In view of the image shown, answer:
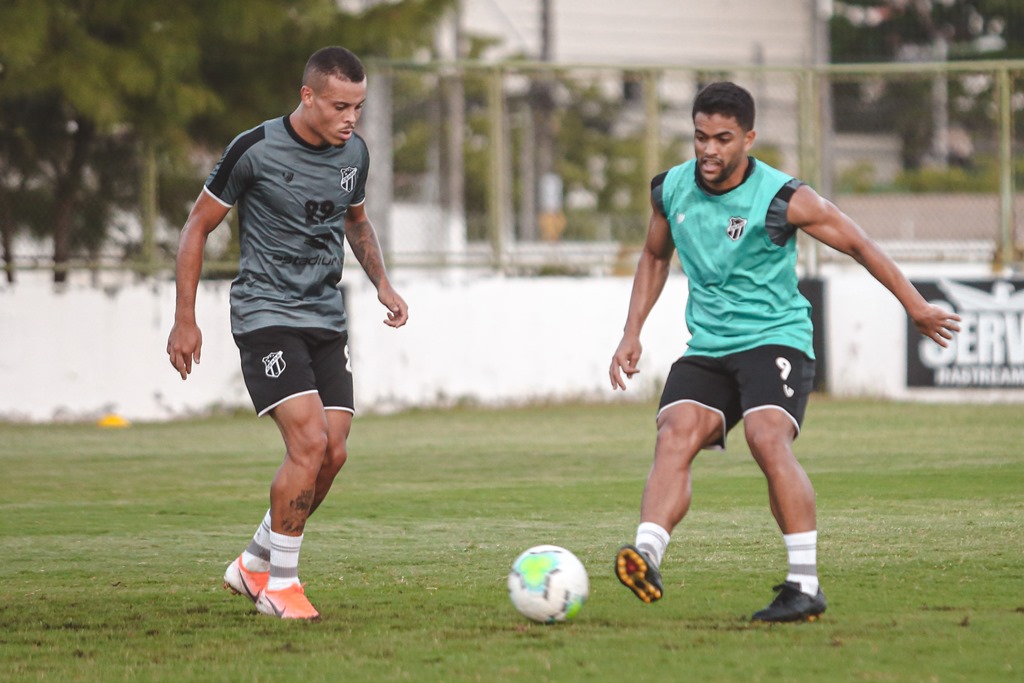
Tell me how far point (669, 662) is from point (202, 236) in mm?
2519

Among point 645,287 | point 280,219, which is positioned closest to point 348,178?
point 280,219

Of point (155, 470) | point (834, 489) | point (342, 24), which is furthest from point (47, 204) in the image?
point (834, 489)

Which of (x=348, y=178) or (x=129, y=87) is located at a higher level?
(x=129, y=87)

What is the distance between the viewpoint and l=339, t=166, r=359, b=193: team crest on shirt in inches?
255

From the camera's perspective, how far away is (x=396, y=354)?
16656mm

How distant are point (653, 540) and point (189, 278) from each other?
2047 millimetres

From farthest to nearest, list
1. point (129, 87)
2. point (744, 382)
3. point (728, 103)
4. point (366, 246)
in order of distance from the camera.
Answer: point (129, 87) → point (366, 246) → point (744, 382) → point (728, 103)

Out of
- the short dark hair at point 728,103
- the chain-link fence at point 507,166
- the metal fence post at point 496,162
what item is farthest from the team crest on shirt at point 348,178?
the metal fence post at point 496,162

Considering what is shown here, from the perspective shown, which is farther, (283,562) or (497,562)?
(497,562)

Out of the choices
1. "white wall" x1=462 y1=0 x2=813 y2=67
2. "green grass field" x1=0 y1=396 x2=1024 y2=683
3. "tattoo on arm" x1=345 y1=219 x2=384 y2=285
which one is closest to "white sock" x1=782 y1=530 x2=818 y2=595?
"green grass field" x1=0 y1=396 x2=1024 y2=683

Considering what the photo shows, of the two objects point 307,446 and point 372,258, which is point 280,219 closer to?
point 372,258

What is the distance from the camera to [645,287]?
644cm

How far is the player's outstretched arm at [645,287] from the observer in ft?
20.6

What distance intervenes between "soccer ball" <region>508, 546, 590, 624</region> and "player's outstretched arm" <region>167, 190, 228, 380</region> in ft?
5.02
